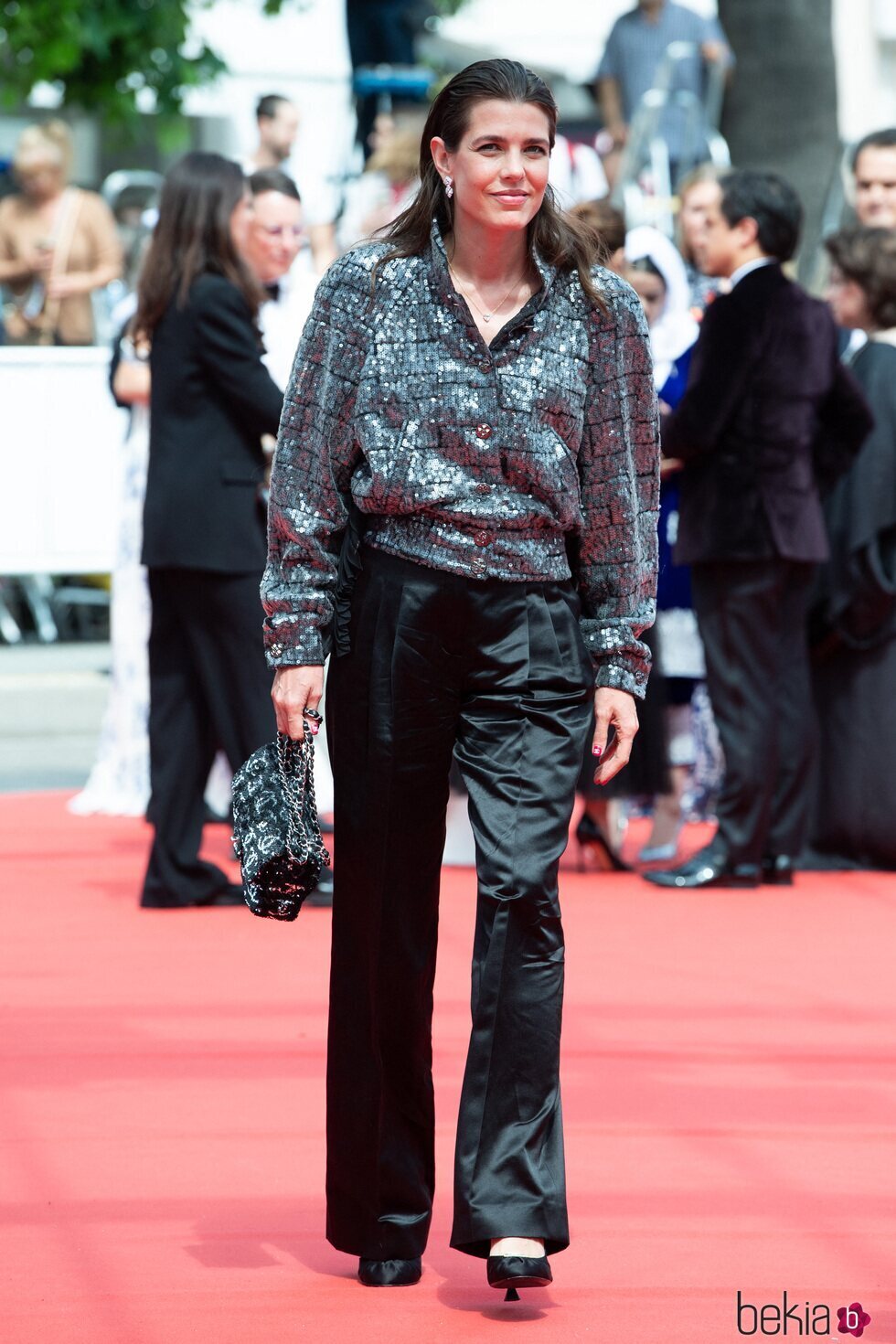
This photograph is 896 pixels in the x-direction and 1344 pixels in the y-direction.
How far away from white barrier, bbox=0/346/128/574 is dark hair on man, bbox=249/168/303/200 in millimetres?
4298

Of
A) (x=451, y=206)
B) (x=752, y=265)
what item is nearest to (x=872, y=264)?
(x=752, y=265)

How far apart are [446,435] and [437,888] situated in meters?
0.72

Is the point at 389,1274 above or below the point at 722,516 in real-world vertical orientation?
below

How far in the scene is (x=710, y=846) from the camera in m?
7.57

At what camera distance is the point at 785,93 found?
44.6 ft

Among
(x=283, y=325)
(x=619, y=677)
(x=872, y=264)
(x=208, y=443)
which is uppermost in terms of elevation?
(x=872, y=264)

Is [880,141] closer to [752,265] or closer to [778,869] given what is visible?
[752,265]

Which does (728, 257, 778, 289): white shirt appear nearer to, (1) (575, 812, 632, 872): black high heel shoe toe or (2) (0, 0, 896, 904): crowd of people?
(2) (0, 0, 896, 904): crowd of people

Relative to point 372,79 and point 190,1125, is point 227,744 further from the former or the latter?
point 372,79

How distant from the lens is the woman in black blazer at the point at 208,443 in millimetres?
6758

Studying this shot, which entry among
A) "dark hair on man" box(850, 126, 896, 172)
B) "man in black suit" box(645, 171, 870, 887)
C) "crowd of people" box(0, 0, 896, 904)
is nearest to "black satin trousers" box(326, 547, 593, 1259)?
"crowd of people" box(0, 0, 896, 904)

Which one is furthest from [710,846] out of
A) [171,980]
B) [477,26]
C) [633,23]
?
[477,26]

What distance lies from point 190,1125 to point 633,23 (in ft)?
32.4

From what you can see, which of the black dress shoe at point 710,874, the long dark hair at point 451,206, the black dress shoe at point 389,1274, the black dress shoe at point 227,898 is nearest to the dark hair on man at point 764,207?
the black dress shoe at point 710,874
